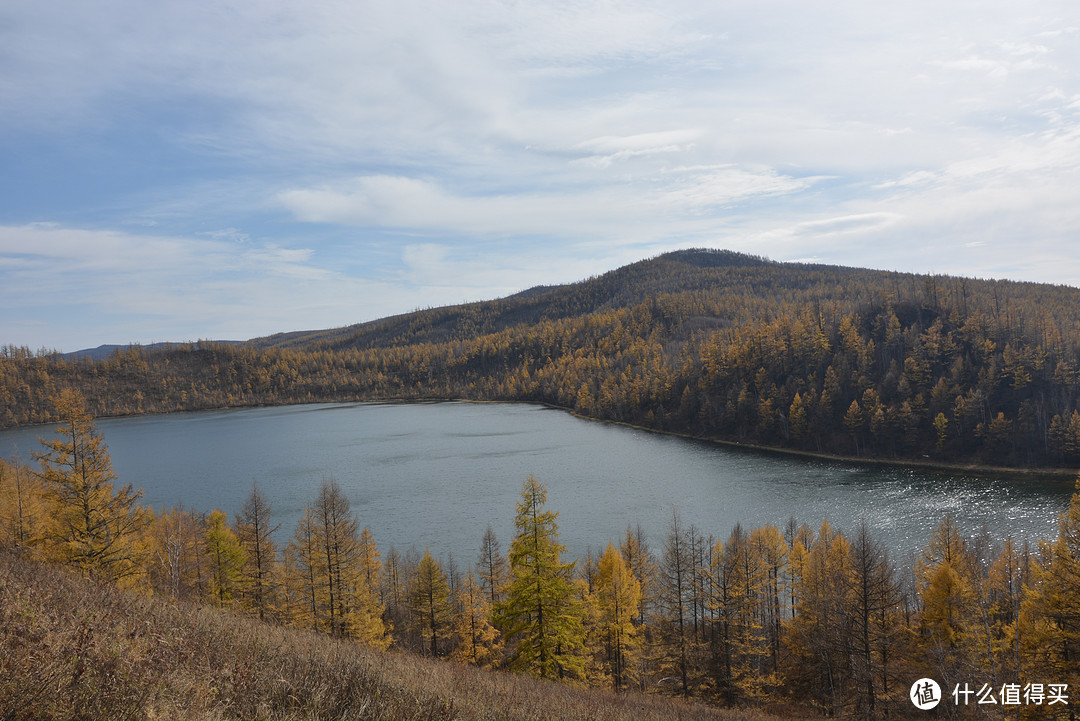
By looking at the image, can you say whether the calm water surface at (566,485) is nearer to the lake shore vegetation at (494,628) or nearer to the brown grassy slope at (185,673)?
the lake shore vegetation at (494,628)

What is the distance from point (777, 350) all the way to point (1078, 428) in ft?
142

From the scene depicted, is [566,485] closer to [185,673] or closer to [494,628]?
[494,628]

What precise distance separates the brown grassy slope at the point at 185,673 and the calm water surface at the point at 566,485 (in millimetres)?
34823

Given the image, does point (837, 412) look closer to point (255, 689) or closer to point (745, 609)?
point (745, 609)

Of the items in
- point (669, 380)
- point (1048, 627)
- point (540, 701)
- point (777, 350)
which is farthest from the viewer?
point (669, 380)

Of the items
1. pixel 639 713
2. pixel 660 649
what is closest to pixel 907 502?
pixel 660 649

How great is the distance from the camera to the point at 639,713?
33.8 feet

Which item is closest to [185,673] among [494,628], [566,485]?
[494,628]

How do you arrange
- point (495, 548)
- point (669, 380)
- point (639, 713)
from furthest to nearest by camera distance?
point (669, 380) < point (495, 548) < point (639, 713)

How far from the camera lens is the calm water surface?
159ft

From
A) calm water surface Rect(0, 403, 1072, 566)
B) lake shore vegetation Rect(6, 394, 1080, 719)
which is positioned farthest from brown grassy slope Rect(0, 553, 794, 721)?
calm water surface Rect(0, 403, 1072, 566)

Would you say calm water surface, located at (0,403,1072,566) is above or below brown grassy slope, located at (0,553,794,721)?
below

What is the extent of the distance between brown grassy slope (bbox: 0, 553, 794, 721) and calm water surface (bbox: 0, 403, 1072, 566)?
114 feet

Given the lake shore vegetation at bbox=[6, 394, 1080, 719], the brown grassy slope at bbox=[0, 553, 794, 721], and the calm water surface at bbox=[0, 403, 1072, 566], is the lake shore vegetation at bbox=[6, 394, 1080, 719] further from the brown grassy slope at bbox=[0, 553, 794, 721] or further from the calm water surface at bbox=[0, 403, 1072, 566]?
the calm water surface at bbox=[0, 403, 1072, 566]
